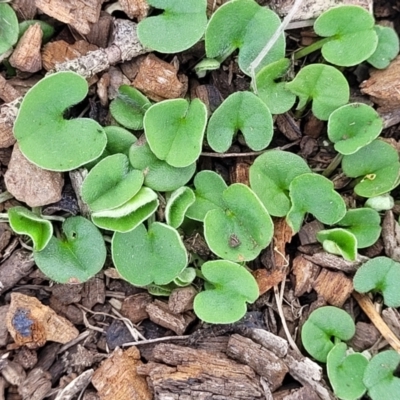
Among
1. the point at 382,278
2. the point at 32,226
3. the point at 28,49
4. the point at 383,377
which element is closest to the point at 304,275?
the point at 382,278

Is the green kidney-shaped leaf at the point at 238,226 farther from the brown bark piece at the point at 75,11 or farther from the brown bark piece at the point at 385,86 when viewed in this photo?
the brown bark piece at the point at 75,11

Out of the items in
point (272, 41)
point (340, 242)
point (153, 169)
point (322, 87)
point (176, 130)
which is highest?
point (272, 41)

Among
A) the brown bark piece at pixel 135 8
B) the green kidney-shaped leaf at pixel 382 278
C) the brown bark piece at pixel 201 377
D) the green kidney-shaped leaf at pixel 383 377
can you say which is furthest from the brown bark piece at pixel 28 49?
the green kidney-shaped leaf at pixel 383 377

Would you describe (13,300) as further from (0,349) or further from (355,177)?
(355,177)

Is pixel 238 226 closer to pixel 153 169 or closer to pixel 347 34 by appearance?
pixel 153 169

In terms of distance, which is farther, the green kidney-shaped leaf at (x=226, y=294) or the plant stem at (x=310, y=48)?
the plant stem at (x=310, y=48)

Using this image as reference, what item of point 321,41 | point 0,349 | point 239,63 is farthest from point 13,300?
point 321,41
